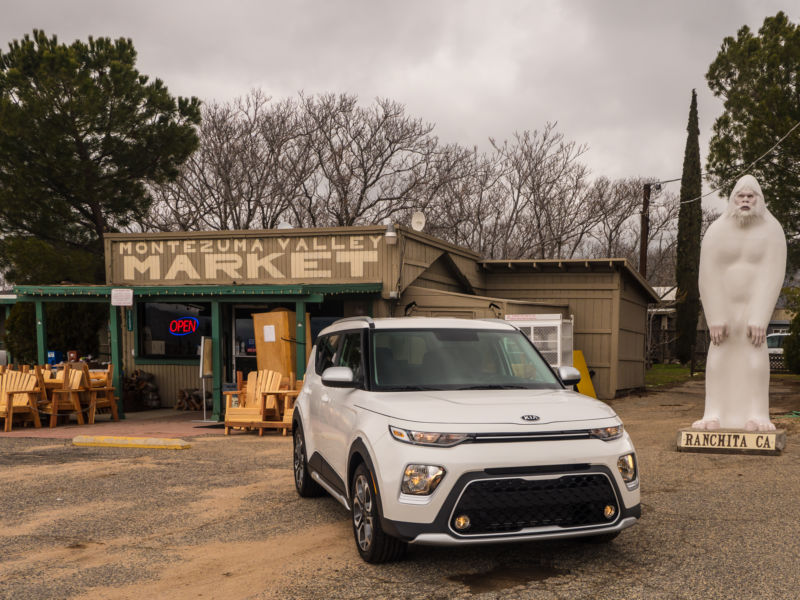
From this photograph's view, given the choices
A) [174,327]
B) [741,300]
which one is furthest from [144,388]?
[741,300]

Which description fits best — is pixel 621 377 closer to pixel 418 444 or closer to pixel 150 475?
pixel 150 475

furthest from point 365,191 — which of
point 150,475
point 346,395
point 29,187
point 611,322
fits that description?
point 346,395

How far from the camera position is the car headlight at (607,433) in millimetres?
4614

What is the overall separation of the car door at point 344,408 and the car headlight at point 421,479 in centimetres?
83

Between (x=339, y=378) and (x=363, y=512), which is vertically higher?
(x=339, y=378)

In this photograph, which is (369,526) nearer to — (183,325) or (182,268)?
(182,268)

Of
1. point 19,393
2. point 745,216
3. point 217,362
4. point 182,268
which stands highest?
point 745,216

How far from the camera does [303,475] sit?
705 cm

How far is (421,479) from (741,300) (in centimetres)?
686

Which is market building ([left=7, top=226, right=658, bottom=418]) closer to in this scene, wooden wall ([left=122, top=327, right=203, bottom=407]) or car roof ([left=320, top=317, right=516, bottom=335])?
wooden wall ([left=122, top=327, right=203, bottom=407])

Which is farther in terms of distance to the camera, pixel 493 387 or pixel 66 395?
pixel 66 395

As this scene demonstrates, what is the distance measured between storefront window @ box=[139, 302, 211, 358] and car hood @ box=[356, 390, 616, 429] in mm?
12239

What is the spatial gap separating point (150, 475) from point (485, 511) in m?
5.42

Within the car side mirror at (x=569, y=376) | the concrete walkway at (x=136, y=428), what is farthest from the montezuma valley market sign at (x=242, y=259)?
the car side mirror at (x=569, y=376)
